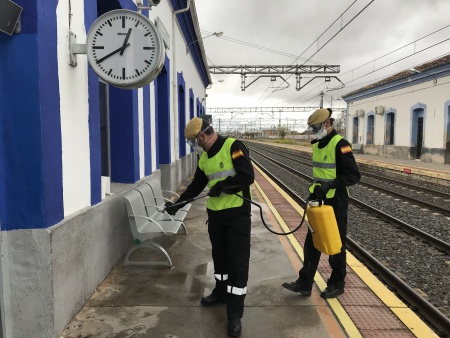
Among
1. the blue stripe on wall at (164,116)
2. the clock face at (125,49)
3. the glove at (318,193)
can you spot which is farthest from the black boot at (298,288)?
the blue stripe on wall at (164,116)

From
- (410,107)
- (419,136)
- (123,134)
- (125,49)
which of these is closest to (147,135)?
(123,134)

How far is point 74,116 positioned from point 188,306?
229 cm

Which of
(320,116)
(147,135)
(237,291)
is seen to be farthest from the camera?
(147,135)

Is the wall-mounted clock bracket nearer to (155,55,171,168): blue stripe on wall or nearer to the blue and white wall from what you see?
the blue and white wall

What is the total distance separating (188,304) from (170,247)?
2054mm

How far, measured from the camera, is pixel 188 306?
3834 millimetres

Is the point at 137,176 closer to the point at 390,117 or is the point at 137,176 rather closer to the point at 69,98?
the point at 69,98

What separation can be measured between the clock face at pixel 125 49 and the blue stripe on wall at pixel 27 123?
57 centimetres

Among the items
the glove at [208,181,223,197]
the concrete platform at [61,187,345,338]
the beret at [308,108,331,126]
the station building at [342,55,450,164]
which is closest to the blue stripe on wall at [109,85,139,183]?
the concrete platform at [61,187,345,338]

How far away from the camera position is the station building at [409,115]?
21.2m

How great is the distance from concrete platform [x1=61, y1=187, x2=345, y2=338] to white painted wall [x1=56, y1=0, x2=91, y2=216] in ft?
3.59

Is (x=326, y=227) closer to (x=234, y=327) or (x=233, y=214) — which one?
(x=233, y=214)

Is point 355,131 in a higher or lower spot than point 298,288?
higher

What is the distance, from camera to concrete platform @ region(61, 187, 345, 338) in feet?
11.0
